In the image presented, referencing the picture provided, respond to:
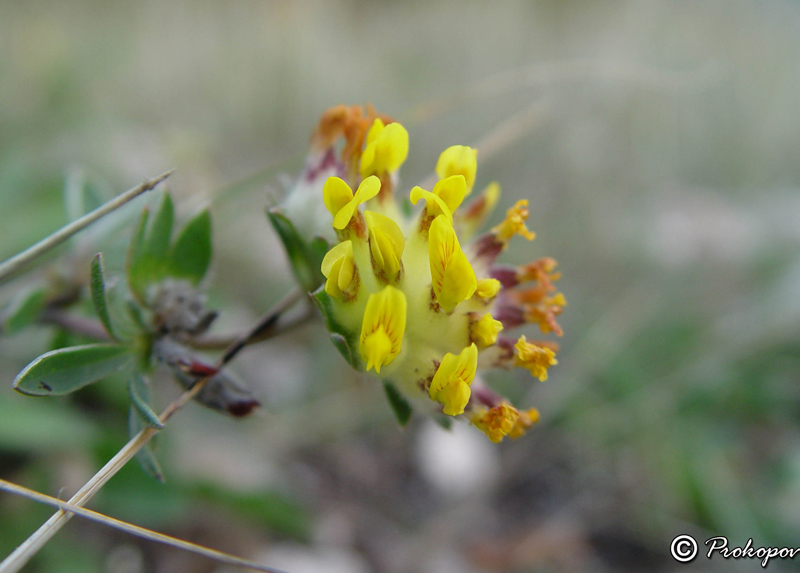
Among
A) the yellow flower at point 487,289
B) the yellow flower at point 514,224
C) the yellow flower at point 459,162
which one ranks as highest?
the yellow flower at point 459,162

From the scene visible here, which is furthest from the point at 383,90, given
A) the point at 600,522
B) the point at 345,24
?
the point at 600,522

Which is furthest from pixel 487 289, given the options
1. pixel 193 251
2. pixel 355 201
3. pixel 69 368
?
pixel 69 368

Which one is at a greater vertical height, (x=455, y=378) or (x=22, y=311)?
(x=22, y=311)

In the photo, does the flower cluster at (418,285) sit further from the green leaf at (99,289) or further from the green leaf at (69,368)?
the green leaf at (69,368)

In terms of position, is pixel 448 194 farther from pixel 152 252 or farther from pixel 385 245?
pixel 152 252

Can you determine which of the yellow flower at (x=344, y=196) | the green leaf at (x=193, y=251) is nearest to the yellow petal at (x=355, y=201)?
the yellow flower at (x=344, y=196)

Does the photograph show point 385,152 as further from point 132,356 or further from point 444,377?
point 132,356

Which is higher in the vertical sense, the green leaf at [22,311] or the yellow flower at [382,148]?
the yellow flower at [382,148]

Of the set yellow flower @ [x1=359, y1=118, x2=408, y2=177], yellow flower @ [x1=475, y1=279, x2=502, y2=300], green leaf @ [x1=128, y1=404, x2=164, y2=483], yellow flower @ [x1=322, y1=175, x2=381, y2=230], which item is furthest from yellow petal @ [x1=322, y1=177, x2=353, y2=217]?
green leaf @ [x1=128, y1=404, x2=164, y2=483]
